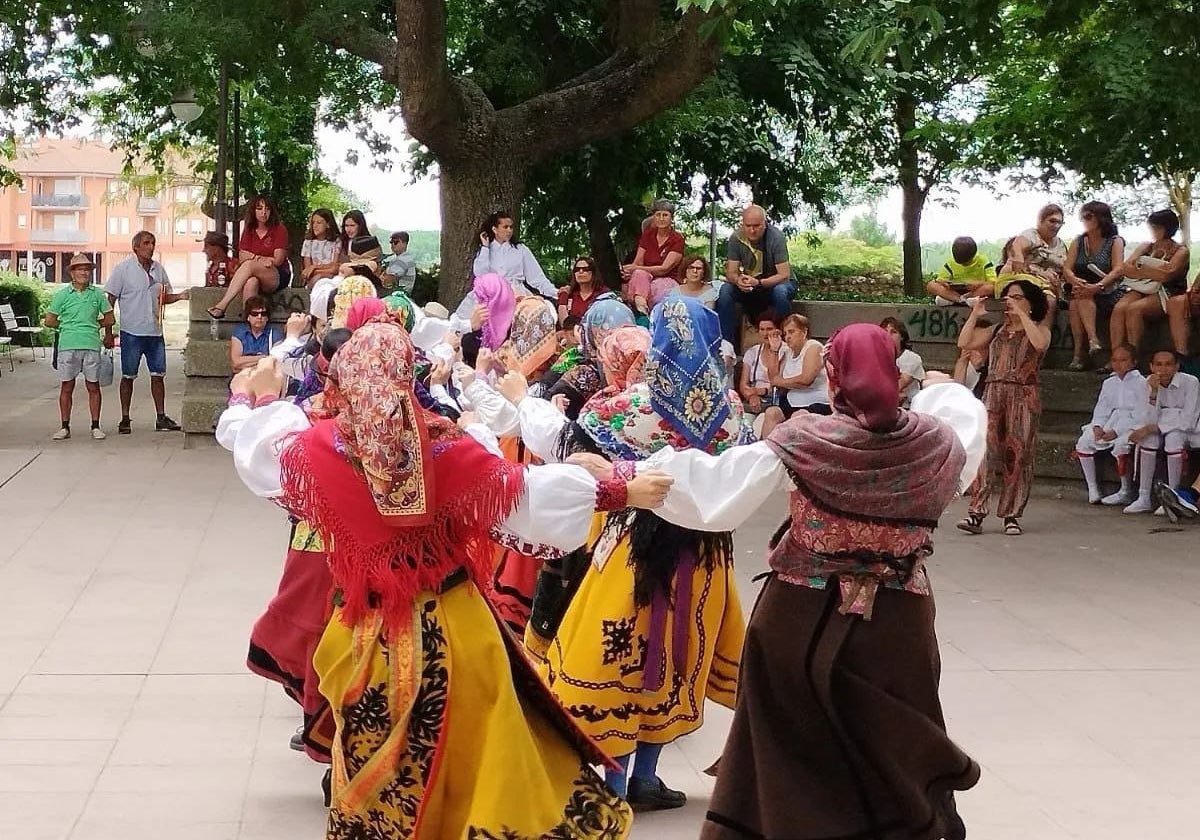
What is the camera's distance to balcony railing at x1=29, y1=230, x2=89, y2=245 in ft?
257

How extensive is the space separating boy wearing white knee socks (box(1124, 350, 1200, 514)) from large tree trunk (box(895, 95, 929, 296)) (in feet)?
41.4

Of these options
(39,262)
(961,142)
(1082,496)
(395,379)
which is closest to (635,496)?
(395,379)

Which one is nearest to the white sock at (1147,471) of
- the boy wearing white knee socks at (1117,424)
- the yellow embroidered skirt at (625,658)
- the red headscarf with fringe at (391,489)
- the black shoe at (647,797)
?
the boy wearing white knee socks at (1117,424)

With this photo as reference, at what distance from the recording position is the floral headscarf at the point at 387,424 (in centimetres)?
398

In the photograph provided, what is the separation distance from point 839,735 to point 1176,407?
8621 mm

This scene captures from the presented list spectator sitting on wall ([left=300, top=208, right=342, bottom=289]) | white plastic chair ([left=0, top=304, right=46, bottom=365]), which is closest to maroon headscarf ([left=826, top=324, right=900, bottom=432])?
spectator sitting on wall ([left=300, top=208, right=342, bottom=289])

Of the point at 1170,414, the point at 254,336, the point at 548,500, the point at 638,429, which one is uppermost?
the point at 254,336

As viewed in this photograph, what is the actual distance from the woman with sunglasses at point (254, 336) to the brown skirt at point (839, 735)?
33.2 ft

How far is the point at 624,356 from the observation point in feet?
18.6

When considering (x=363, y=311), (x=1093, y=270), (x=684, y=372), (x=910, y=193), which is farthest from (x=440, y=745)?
(x=910, y=193)

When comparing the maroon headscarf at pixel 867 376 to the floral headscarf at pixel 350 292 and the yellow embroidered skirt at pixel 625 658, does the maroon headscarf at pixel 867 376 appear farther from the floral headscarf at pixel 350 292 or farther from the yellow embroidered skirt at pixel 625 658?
the floral headscarf at pixel 350 292

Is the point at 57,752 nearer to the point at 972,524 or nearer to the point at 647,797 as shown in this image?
the point at 647,797

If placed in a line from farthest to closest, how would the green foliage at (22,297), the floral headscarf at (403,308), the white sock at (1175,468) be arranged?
the green foliage at (22,297) → the white sock at (1175,468) → the floral headscarf at (403,308)

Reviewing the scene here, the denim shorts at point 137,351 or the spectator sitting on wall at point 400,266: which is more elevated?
the spectator sitting on wall at point 400,266
